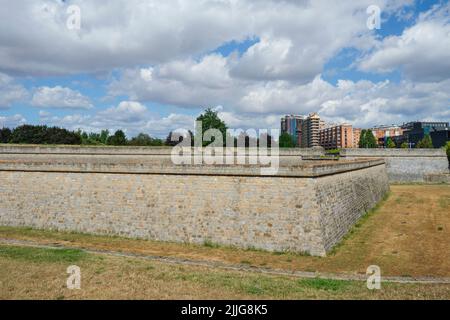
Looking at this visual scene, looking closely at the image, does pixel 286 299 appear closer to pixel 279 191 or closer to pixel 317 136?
pixel 279 191

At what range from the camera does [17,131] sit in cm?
5228

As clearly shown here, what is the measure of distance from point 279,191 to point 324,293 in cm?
563

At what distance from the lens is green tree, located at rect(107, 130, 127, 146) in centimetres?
5987

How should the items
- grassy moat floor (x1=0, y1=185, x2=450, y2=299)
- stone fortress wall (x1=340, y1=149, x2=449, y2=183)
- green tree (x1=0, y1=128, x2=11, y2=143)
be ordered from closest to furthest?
grassy moat floor (x1=0, y1=185, x2=450, y2=299)
stone fortress wall (x1=340, y1=149, x2=449, y2=183)
green tree (x1=0, y1=128, x2=11, y2=143)

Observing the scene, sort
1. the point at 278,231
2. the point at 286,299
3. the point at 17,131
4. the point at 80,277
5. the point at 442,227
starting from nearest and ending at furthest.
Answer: the point at 286,299 → the point at 80,277 → the point at 278,231 → the point at 442,227 → the point at 17,131

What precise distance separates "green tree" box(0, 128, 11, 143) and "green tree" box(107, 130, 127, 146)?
49.5 feet

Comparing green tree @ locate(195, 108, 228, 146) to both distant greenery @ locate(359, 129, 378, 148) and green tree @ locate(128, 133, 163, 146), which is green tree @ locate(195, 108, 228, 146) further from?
distant greenery @ locate(359, 129, 378, 148)

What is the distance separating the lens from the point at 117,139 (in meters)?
61.2

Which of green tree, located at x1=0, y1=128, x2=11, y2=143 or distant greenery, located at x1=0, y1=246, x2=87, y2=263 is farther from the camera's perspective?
green tree, located at x1=0, y1=128, x2=11, y2=143

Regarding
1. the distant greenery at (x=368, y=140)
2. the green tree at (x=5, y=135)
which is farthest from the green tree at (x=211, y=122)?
the distant greenery at (x=368, y=140)

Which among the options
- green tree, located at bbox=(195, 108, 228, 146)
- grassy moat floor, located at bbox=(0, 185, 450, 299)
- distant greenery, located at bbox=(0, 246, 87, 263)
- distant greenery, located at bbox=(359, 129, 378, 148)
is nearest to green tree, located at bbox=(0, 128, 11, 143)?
green tree, located at bbox=(195, 108, 228, 146)

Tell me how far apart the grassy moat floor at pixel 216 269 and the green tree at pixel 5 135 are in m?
40.7
